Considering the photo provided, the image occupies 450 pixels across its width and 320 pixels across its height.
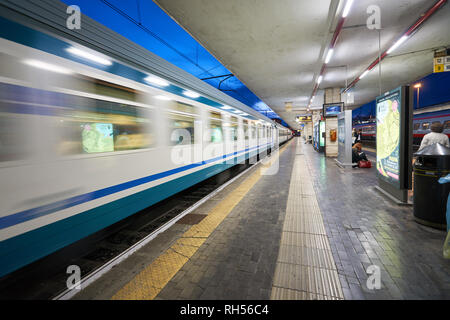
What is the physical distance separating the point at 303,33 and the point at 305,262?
5.95m

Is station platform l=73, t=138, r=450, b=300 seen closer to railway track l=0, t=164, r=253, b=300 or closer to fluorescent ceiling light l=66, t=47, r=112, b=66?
railway track l=0, t=164, r=253, b=300

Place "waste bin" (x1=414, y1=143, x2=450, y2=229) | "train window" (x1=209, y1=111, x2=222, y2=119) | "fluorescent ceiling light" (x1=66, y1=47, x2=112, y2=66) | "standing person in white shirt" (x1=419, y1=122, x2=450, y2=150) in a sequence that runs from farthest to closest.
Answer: "train window" (x1=209, y1=111, x2=222, y2=119) < "standing person in white shirt" (x1=419, y1=122, x2=450, y2=150) < "waste bin" (x1=414, y1=143, x2=450, y2=229) < "fluorescent ceiling light" (x1=66, y1=47, x2=112, y2=66)

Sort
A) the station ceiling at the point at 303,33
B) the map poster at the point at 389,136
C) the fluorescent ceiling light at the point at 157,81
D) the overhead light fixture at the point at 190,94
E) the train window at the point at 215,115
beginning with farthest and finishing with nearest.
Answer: the train window at the point at 215,115, the station ceiling at the point at 303,33, the overhead light fixture at the point at 190,94, the map poster at the point at 389,136, the fluorescent ceiling light at the point at 157,81

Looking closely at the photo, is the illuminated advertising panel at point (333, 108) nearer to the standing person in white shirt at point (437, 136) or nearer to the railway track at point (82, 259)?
the standing person in white shirt at point (437, 136)

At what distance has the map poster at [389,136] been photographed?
13.0 feet

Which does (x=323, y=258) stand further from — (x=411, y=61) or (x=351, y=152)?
(x=411, y=61)

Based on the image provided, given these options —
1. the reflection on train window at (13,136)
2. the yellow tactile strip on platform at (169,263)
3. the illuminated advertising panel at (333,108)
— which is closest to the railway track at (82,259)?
the yellow tactile strip on platform at (169,263)

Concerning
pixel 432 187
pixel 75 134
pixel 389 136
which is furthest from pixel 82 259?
pixel 389 136

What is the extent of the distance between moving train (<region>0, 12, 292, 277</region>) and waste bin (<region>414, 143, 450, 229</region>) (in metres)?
4.15

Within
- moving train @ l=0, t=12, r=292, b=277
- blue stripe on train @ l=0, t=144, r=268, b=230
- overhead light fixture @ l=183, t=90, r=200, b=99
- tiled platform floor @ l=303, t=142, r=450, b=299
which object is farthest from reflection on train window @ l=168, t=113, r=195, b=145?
tiled platform floor @ l=303, t=142, r=450, b=299

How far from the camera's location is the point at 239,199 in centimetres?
479

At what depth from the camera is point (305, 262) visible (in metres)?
2.38

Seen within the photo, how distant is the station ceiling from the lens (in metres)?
4.55

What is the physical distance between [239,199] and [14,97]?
13.1 feet
